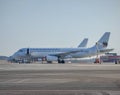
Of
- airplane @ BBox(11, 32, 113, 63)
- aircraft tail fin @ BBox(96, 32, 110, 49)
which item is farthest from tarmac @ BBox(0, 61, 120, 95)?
aircraft tail fin @ BBox(96, 32, 110, 49)

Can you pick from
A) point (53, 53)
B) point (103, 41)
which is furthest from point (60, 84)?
point (103, 41)

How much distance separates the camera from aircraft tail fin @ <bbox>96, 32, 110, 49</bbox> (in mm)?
97438

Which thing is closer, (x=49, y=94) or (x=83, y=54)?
(x=49, y=94)

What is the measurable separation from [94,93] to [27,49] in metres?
75.3

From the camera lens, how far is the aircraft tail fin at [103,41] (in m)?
97.4

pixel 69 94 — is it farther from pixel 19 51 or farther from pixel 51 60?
pixel 19 51

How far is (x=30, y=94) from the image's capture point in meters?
14.2

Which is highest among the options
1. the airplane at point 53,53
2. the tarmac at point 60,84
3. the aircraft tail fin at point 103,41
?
the aircraft tail fin at point 103,41

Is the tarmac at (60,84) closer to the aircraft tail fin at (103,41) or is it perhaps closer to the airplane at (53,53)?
the airplane at (53,53)

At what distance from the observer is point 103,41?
3952 inches

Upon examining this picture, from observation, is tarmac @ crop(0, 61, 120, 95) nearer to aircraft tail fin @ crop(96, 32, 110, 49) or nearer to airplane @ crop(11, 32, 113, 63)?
airplane @ crop(11, 32, 113, 63)

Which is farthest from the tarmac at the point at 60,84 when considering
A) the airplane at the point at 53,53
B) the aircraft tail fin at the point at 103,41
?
the aircraft tail fin at the point at 103,41

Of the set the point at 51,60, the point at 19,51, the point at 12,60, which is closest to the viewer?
the point at 51,60

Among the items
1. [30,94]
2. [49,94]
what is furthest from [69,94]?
[30,94]
